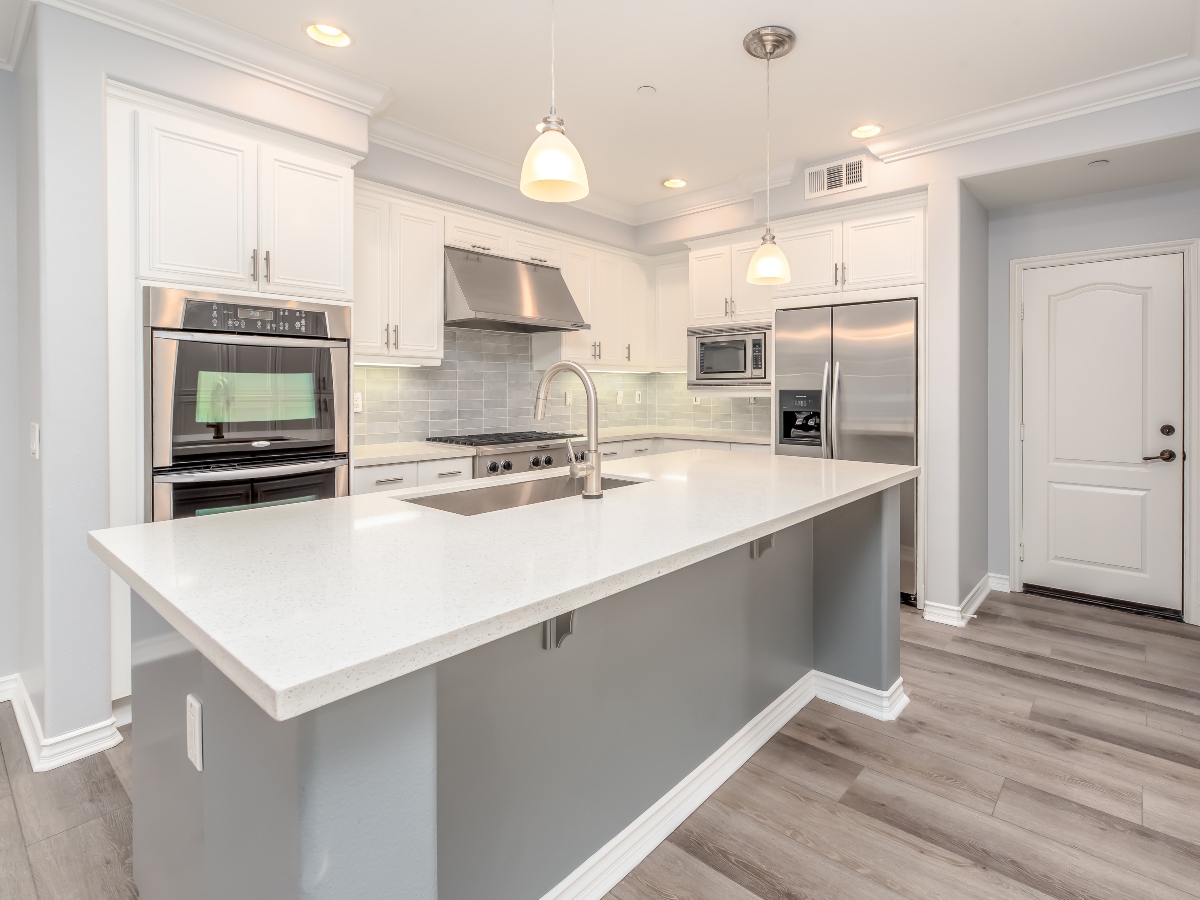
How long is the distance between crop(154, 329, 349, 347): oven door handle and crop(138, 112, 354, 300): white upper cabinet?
21 cm

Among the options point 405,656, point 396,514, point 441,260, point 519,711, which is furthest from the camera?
point 441,260

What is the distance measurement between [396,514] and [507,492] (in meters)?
0.56

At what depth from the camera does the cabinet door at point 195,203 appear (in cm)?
248

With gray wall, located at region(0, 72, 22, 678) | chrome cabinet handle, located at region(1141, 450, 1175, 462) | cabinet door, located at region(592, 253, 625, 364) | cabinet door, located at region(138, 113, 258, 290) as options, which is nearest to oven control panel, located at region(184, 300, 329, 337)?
cabinet door, located at region(138, 113, 258, 290)

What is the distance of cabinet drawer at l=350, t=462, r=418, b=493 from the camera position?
3.27 m

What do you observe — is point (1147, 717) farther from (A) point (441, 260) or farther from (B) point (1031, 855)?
(A) point (441, 260)

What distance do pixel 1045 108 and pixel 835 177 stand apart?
42.2 inches

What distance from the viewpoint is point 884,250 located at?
3.88 meters

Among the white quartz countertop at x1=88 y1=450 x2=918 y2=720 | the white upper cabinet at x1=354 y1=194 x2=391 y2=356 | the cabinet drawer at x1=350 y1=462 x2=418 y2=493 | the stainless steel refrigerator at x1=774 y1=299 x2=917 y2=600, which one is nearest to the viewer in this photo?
the white quartz countertop at x1=88 y1=450 x2=918 y2=720

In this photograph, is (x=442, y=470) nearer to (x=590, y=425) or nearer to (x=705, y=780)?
(x=590, y=425)

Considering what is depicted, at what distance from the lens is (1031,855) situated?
1.81 meters

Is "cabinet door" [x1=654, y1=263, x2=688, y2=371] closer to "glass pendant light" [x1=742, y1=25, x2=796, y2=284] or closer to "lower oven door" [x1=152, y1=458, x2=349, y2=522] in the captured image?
"glass pendant light" [x1=742, y1=25, x2=796, y2=284]

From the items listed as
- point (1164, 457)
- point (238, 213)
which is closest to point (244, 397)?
point (238, 213)

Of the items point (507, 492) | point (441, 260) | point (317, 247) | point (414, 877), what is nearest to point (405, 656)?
point (414, 877)
